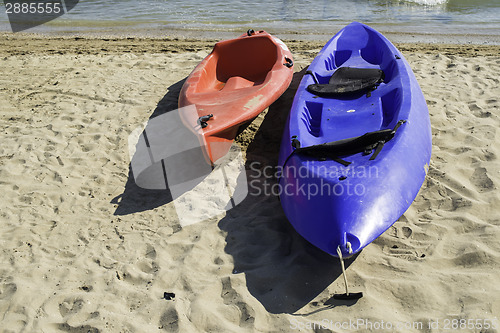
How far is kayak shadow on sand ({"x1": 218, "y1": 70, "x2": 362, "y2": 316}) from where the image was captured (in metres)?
3.00

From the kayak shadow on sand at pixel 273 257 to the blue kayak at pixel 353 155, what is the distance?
0.75 ft

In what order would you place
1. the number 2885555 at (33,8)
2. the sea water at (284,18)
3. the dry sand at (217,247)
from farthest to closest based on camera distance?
1. the number 2885555 at (33,8)
2. the sea water at (284,18)
3. the dry sand at (217,247)

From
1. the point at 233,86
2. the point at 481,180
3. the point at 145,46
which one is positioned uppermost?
the point at 145,46

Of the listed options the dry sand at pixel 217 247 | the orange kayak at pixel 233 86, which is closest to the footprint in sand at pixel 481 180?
the dry sand at pixel 217 247

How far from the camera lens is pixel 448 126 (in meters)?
4.84

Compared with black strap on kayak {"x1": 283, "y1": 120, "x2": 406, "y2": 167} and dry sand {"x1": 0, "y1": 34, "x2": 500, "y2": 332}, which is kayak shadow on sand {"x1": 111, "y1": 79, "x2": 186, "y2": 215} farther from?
black strap on kayak {"x1": 283, "y1": 120, "x2": 406, "y2": 167}

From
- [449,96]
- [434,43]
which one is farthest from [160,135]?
[434,43]

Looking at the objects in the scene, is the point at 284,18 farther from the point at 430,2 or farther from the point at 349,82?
the point at 349,82

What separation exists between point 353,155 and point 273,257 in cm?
106

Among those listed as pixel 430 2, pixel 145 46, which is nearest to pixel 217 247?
pixel 145 46

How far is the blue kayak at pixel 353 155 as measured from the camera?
10.1ft

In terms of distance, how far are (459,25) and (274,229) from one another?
339 inches

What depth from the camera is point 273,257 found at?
3355 millimetres

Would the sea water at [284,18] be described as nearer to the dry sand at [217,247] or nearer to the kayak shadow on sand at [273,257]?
the dry sand at [217,247]
